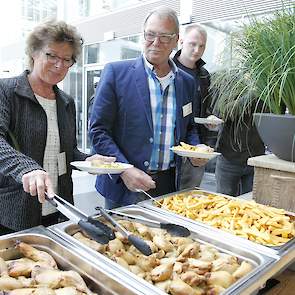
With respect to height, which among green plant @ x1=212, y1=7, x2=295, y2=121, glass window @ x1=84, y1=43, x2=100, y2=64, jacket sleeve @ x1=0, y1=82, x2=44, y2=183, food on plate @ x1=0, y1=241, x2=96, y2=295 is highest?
glass window @ x1=84, y1=43, x2=100, y2=64

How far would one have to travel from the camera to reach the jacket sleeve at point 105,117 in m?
1.67

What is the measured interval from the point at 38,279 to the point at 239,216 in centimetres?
73

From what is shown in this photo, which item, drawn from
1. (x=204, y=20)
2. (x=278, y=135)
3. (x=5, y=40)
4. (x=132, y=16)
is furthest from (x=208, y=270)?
(x=5, y=40)

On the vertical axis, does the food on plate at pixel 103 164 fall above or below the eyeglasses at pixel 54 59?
below

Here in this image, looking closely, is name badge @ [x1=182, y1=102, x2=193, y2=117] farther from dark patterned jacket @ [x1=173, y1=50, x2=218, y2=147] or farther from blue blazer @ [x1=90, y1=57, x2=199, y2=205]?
dark patterned jacket @ [x1=173, y1=50, x2=218, y2=147]

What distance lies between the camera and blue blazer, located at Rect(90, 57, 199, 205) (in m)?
1.72

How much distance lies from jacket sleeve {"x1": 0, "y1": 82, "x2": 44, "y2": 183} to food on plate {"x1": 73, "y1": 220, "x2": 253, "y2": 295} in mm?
248

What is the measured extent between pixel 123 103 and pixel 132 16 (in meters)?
5.08

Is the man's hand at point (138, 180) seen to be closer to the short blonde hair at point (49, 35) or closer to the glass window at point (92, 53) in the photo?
the short blonde hair at point (49, 35)

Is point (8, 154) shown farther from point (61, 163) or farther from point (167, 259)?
point (167, 259)

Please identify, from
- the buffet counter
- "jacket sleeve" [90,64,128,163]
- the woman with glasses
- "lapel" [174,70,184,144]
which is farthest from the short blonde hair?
the buffet counter

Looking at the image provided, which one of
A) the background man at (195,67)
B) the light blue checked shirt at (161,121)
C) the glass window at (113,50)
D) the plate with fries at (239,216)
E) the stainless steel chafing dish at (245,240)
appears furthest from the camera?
the glass window at (113,50)

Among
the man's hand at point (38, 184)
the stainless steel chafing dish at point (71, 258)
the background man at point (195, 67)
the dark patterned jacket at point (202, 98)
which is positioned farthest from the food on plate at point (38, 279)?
the background man at point (195, 67)

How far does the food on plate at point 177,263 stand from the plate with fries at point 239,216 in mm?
139
